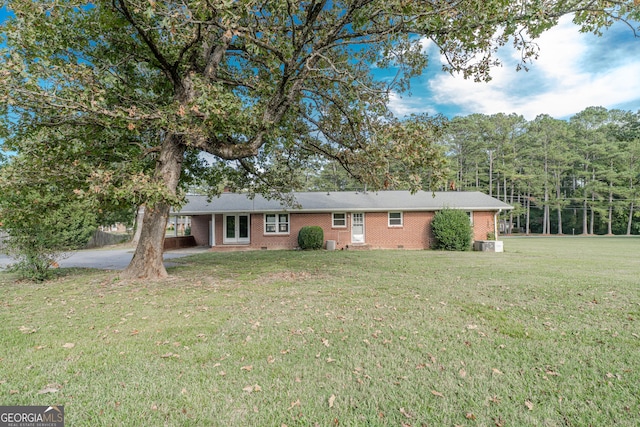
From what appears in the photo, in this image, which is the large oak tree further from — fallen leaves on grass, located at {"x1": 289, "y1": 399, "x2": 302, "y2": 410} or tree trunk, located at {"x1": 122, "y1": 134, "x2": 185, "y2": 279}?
fallen leaves on grass, located at {"x1": 289, "y1": 399, "x2": 302, "y2": 410}

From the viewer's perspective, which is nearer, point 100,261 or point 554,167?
point 100,261

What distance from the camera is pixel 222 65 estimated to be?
9867mm

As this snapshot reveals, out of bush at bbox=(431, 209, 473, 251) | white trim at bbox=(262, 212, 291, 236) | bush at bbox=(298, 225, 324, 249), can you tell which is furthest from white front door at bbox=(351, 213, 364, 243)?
bush at bbox=(431, 209, 473, 251)

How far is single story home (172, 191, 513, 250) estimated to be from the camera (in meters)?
18.0

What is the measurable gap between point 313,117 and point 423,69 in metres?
3.60

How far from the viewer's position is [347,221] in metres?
18.4

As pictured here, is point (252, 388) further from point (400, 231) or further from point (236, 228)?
point (236, 228)

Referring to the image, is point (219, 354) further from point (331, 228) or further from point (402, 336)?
point (331, 228)

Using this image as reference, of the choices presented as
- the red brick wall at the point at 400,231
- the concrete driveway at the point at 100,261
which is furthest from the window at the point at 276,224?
the red brick wall at the point at 400,231

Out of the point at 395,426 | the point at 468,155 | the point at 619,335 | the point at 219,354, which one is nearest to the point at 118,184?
the point at 219,354

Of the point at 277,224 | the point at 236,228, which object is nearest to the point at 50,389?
the point at 277,224

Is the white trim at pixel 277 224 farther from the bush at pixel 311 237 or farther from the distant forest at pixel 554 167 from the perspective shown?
the distant forest at pixel 554 167

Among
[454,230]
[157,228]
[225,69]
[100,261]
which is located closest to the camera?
[157,228]

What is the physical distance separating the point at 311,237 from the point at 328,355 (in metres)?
13.7
